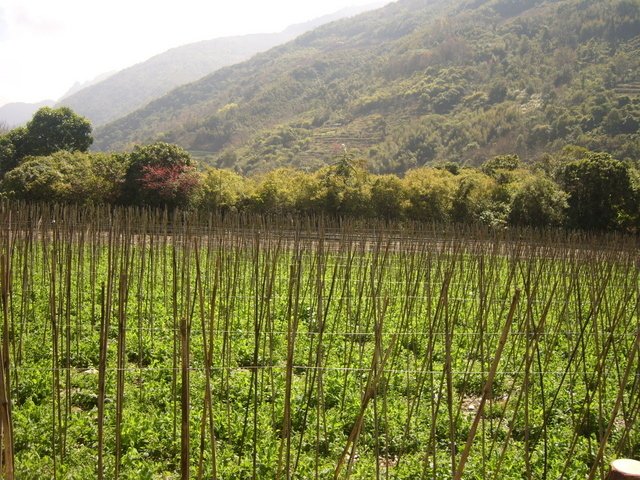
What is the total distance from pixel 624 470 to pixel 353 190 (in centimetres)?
1872

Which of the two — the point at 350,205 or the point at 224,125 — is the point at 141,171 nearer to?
the point at 350,205

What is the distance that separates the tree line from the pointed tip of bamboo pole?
1635 cm

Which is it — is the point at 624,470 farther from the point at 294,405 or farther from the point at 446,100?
the point at 446,100

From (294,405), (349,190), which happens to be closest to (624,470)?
(294,405)

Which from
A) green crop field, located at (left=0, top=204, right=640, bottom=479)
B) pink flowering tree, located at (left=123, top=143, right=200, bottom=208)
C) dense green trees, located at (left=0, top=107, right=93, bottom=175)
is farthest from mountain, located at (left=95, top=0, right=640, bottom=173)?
green crop field, located at (left=0, top=204, right=640, bottom=479)

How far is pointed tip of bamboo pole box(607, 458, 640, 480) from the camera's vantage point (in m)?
1.33

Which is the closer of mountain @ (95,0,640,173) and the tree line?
the tree line

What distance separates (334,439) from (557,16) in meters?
81.1

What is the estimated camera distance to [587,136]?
127ft

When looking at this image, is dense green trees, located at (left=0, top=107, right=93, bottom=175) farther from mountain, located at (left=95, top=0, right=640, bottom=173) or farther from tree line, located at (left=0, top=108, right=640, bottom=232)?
mountain, located at (left=95, top=0, right=640, bottom=173)

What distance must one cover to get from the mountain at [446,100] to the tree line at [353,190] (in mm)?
18912

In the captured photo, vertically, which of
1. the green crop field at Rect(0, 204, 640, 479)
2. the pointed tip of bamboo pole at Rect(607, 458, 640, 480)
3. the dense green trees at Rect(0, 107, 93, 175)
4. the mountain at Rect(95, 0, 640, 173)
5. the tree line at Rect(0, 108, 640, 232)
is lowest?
the green crop field at Rect(0, 204, 640, 479)

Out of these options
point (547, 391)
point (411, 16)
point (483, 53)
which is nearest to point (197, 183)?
point (547, 391)

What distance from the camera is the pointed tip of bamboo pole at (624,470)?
1333 millimetres
